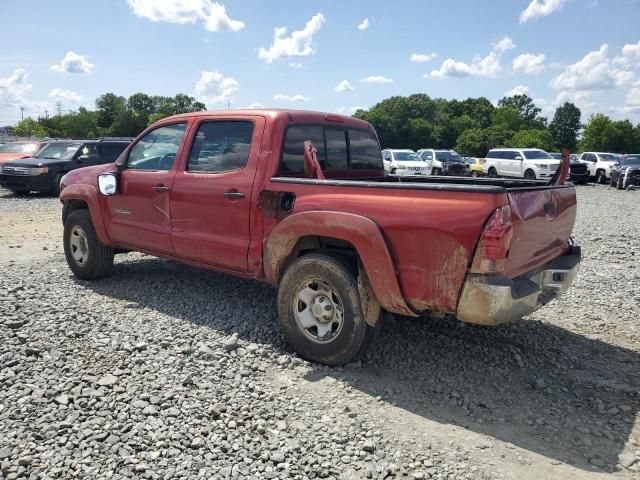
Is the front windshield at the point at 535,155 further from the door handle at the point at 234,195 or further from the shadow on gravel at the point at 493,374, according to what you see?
the door handle at the point at 234,195

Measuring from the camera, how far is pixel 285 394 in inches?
142

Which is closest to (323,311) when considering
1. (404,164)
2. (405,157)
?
(404,164)

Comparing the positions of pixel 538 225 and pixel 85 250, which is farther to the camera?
pixel 85 250

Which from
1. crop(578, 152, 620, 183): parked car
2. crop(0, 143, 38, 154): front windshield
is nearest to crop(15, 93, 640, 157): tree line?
crop(578, 152, 620, 183): parked car

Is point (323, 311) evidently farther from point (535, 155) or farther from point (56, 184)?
point (535, 155)

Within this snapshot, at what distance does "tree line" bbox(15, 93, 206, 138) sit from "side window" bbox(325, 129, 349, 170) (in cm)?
8485

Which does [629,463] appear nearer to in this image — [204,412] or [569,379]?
[569,379]

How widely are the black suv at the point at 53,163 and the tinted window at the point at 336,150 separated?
13.1 metres

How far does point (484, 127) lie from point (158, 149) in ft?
344

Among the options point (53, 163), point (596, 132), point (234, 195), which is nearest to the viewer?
point (234, 195)

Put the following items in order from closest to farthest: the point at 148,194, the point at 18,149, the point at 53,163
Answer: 1. the point at 148,194
2. the point at 53,163
3. the point at 18,149

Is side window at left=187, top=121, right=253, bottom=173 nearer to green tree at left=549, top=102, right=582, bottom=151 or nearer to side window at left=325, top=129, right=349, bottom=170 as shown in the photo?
side window at left=325, top=129, right=349, bottom=170

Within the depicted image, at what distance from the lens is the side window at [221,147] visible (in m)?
4.59

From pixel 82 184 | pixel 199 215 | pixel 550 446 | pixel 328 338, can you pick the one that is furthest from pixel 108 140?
pixel 550 446
